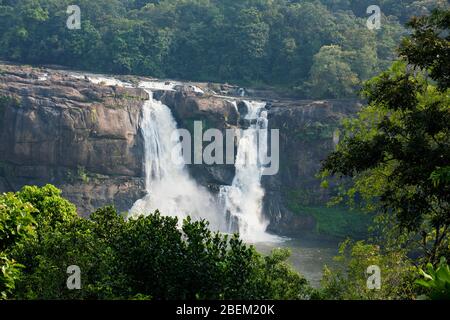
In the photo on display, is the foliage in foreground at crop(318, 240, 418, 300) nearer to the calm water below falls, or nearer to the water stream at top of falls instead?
the calm water below falls

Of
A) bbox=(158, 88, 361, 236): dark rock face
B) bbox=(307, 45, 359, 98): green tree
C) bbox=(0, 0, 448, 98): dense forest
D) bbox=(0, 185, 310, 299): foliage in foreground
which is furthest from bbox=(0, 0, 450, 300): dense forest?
bbox=(0, 0, 448, 98): dense forest

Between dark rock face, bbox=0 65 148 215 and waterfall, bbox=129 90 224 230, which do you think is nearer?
dark rock face, bbox=0 65 148 215

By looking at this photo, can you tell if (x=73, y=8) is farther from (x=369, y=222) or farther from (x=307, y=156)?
(x=369, y=222)

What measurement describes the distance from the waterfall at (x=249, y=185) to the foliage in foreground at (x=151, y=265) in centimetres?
3025

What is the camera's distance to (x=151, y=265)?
11.2 meters


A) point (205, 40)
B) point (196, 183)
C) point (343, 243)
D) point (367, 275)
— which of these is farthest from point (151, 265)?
point (205, 40)

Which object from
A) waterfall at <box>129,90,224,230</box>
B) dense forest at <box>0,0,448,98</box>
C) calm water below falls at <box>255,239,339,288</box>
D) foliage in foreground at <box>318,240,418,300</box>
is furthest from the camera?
dense forest at <box>0,0,448,98</box>

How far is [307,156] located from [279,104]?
406 cm

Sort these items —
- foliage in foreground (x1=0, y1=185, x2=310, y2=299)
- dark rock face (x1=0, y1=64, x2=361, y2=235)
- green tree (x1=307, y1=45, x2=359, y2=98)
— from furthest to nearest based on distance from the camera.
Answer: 1. green tree (x1=307, y1=45, x2=359, y2=98)
2. dark rock face (x1=0, y1=64, x2=361, y2=235)
3. foliage in foreground (x1=0, y1=185, x2=310, y2=299)

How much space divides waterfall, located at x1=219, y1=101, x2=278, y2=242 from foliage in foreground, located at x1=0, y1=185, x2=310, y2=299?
30248 mm

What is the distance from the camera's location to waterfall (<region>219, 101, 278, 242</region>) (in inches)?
1706

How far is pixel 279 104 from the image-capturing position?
4678 centimetres

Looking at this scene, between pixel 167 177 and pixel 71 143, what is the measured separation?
649 cm
